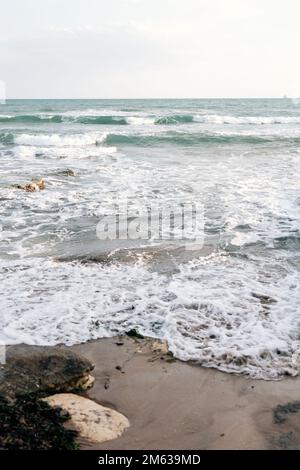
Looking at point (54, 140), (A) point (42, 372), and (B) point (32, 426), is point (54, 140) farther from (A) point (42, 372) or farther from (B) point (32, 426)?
(B) point (32, 426)

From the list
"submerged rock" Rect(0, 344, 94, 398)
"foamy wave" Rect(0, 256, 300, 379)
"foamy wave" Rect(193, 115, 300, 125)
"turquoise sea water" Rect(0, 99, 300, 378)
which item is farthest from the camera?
"foamy wave" Rect(193, 115, 300, 125)

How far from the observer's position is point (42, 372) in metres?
3.66

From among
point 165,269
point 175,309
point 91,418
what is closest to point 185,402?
point 91,418

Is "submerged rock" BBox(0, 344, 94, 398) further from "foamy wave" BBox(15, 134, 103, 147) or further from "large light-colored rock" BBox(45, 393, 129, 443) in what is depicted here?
"foamy wave" BBox(15, 134, 103, 147)

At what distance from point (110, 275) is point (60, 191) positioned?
19.5 ft

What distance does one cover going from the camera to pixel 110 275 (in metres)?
6.07

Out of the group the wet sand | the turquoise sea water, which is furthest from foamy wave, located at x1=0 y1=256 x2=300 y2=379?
the wet sand

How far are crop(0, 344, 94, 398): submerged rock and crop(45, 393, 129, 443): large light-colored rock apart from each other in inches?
4.8

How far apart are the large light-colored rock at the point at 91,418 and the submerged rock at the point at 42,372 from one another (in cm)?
12

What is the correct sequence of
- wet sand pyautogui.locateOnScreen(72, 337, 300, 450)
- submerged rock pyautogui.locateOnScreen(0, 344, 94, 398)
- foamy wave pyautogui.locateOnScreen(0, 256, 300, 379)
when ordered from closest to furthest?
wet sand pyautogui.locateOnScreen(72, 337, 300, 450)
submerged rock pyautogui.locateOnScreen(0, 344, 94, 398)
foamy wave pyautogui.locateOnScreen(0, 256, 300, 379)

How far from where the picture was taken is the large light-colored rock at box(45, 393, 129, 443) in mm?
3193
